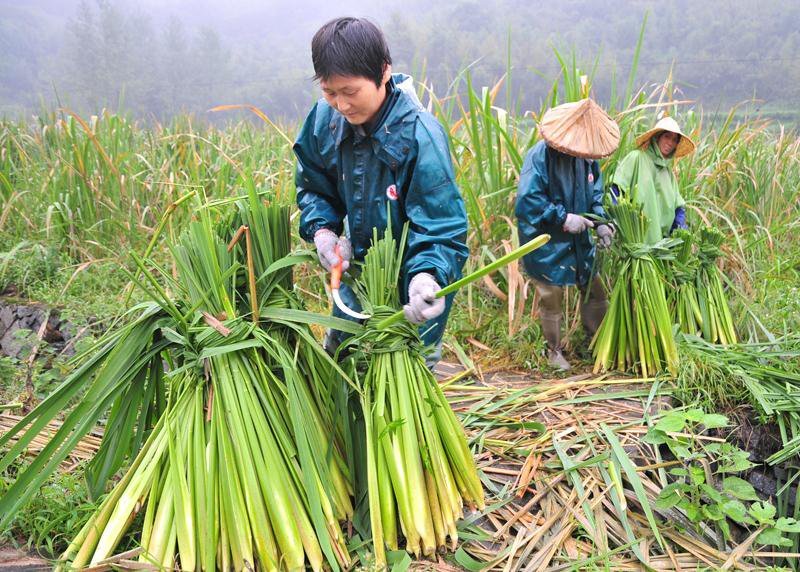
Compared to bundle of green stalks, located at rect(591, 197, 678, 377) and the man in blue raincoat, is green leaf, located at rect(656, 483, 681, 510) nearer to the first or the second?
the man in blue raincoat

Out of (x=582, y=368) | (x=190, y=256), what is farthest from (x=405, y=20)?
(x=190, y=256)

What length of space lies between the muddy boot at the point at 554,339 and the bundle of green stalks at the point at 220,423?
1.66 meters

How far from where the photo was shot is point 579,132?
264 cm

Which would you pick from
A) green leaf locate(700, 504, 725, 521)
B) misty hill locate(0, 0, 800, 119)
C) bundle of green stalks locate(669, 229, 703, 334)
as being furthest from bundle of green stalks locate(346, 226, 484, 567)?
misty hill locate(0, 0, 800, 119)

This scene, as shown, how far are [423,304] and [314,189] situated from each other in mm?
720

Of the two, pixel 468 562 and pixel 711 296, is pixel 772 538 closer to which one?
pixel 468 562

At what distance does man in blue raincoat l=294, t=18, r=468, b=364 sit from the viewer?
1548 mm

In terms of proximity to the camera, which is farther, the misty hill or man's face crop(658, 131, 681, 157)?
the misty hill

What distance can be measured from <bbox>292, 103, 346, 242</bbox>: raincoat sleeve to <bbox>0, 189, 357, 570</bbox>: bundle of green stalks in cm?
27

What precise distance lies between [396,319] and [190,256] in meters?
0.56

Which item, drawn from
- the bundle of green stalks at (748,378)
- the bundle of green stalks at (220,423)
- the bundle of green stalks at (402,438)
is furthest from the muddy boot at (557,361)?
the bundle of green stalks at (220,423)

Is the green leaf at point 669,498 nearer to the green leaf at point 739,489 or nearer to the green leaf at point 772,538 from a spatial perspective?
the green leaf at point 739,489

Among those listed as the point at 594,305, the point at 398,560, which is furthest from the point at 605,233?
the point at 398,560

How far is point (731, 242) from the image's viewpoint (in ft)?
12.8
